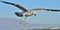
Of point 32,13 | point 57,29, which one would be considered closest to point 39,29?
point 57,29

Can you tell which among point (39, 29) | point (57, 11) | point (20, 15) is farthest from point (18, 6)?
point (39, 29)

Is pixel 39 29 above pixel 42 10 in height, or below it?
below

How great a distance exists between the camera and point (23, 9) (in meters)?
25.2

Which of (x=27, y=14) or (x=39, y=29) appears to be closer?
(x=27, y=14)

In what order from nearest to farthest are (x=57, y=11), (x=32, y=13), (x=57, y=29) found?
1. (x=57, y=11)
2. (x=32, y=13)
3. (x=57, y=29)

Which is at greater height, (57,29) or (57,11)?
(57,11)

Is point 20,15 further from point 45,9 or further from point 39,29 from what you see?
point 39,29

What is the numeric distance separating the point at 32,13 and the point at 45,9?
1.48 m

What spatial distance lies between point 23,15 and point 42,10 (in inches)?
63.9

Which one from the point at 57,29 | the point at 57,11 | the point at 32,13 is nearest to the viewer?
the point at 57,11

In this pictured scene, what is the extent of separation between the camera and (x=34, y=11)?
25781mm

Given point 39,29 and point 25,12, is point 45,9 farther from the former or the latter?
point 39,29

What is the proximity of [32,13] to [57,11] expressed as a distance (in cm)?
261

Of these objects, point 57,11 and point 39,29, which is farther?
point 39,29
